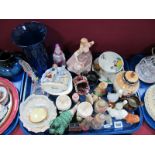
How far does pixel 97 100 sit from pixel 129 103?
137 mm

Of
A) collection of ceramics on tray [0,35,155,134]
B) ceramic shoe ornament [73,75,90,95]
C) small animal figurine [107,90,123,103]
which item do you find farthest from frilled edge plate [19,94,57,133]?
small animal figurine [107,90,123,103]

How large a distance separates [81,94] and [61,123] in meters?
0.16

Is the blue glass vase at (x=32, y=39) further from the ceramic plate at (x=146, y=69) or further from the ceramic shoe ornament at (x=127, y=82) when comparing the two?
the ceramic plate at (x=146, y=69)

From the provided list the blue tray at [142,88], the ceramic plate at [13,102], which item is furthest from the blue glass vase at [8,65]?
the blue tray at [142,88]

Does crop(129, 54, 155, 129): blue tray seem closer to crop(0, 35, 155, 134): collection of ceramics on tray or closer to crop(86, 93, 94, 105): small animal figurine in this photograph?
crop(0, 35, 155, 134): collection of ceramics on tray

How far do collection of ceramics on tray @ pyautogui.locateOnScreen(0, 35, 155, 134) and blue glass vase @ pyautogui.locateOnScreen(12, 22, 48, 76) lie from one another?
0.06m

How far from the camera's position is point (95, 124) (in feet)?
3.13

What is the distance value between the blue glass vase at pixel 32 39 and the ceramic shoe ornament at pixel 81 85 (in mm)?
186

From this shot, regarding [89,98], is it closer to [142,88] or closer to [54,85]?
[54,85]

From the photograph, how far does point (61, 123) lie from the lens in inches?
36.6

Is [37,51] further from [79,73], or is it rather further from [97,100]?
[97,100]

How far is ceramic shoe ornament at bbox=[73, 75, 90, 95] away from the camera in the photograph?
3.31ft

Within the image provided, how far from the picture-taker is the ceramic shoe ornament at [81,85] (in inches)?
39.7

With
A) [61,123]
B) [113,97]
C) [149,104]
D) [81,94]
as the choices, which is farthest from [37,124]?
[149,104]
